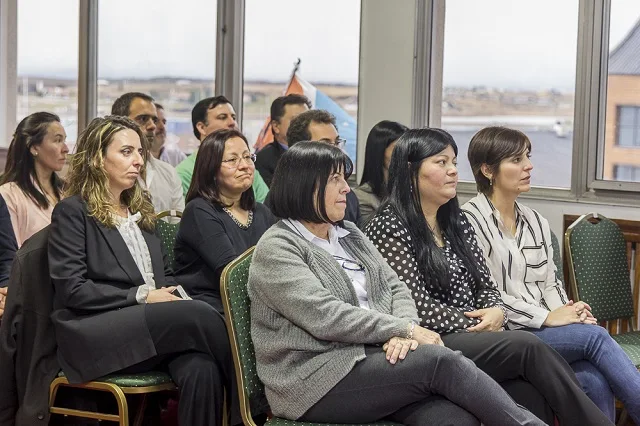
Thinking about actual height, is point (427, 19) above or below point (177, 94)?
above

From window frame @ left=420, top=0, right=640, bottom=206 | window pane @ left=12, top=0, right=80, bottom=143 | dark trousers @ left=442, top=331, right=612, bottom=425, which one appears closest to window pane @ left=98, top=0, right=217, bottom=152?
window pane @ left=12, top=0, right=80, bottom=143

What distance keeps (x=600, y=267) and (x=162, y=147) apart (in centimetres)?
287

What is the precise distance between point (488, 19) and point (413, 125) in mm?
690

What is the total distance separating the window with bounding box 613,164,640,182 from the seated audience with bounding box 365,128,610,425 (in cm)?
147

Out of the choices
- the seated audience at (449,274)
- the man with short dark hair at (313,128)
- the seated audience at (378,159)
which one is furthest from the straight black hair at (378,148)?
the seated audience at (449,274)

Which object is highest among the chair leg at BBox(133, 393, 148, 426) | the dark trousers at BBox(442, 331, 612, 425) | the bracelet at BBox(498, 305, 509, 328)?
the bracelet at BBox(498, 305, 509, 328)

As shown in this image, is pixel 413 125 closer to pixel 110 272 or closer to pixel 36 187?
pixel 36 187

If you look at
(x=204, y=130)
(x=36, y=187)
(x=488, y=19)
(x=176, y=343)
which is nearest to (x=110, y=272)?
(x=176, y=343)

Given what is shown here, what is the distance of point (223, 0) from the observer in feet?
20.1

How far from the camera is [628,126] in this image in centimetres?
452

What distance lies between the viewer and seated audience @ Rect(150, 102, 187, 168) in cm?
553

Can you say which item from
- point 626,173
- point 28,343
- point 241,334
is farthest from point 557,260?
point 28,343

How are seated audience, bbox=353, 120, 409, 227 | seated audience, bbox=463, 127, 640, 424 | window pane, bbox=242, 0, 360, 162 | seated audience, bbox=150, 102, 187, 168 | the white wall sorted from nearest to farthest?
seated audience, bbox=463, 127, 640, 424 < seated audience, bbox=353, 120, 409, 227 < the white wall < seated audience, bbox=150, 102, 187, 168 < window pane, bbox=242, 0, 360, 162

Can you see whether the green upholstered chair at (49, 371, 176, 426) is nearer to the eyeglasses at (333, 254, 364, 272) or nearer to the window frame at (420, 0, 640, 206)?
the eyeglasses at (333, 254, 364, 272)
